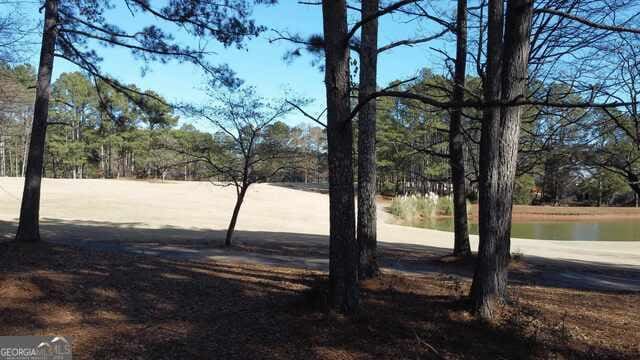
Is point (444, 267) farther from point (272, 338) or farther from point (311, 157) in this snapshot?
point (272, 338)

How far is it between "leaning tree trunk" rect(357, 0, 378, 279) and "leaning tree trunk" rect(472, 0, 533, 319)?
76.2 inches

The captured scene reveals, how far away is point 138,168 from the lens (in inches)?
2117

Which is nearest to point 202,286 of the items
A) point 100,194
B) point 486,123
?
point 486,123

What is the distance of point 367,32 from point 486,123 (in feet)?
8.37

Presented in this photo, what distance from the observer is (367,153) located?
260 inches

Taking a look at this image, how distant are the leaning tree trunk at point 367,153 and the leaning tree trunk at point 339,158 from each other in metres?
2.03

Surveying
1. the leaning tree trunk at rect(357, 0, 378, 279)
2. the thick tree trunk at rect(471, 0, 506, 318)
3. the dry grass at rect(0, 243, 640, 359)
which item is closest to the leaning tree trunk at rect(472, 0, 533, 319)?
the thick tree trunk at rect(471, 0, 506, 318)

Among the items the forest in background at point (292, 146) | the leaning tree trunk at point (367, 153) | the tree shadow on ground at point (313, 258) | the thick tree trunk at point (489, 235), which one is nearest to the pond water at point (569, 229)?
Answer: the forest in background at point (292, 146)

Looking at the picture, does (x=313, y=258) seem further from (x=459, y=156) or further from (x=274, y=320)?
(x=274, y=320)

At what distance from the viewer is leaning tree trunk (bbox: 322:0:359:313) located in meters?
4.46

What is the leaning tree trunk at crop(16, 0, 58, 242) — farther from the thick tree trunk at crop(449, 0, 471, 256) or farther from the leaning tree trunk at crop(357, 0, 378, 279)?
the thick tree trunk at crop(449, 0, 471, 256)

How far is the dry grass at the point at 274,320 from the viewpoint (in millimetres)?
3953

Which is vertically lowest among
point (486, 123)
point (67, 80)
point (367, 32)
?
point (486, 123)

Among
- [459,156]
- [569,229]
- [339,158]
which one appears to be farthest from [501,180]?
[569,229]
